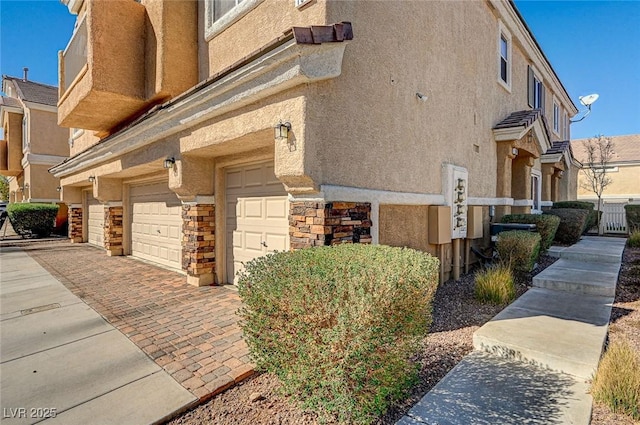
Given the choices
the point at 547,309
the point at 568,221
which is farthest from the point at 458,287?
the point at 568,221

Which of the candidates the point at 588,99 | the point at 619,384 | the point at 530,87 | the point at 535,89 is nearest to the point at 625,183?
the point at 588,99

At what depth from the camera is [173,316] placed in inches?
213

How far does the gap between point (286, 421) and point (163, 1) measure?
8693 mm

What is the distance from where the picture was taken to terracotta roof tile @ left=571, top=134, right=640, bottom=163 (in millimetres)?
25922

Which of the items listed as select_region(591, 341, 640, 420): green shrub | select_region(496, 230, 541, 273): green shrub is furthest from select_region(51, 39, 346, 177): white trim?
select_region(496, 230, 541, 273): green shrub

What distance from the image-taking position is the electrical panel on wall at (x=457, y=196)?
7.59 m

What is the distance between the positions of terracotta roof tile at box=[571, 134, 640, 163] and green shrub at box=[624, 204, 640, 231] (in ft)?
47.2

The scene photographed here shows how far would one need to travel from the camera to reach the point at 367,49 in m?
5.30

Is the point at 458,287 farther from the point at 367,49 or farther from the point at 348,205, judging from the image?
the point at 367,49

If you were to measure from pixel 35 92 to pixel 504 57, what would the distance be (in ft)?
94.2

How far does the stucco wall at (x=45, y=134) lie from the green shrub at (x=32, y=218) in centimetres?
452

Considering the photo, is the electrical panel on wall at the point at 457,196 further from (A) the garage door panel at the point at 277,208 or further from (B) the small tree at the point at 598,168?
(B) the small tree at the point at 598,168

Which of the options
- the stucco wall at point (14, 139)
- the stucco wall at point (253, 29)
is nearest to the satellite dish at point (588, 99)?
the stucco wall at point (253, 29)

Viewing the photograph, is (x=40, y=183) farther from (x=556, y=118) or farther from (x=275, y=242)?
(x=556, y=118)
